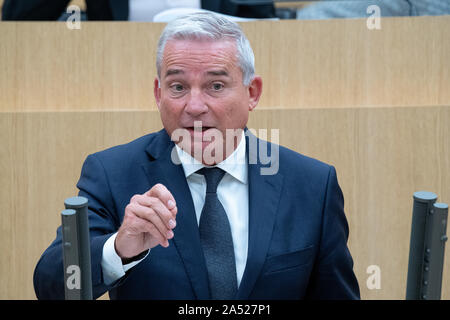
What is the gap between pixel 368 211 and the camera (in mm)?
1261

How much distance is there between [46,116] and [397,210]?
0.75 m

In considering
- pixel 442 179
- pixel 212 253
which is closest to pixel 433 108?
pixel 442 179

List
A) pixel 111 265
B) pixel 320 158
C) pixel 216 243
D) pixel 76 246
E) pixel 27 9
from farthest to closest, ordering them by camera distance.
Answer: pixel 27 9, pixel 320 158, pixel 216 243, pixel 111 265, pixel 76 246

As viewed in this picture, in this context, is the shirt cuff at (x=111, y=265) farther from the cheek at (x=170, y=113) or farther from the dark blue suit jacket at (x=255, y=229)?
the cheek at (x=170, y=113)

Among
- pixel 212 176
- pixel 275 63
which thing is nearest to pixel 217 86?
pixel 212 176

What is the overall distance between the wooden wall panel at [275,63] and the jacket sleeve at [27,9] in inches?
13.1

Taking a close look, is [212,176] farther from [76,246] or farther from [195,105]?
[76,246]

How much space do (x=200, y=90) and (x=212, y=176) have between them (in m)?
0.13

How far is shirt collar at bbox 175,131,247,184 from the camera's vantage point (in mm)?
875

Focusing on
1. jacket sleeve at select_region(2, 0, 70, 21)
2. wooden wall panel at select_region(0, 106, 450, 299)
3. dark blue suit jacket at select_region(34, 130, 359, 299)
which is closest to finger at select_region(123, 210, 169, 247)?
dark blue suit jacket at select_region(34, 130, 359, 299)

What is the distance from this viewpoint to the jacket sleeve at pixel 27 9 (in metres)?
1.54

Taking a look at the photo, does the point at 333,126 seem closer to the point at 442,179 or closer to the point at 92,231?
the point at 442,179

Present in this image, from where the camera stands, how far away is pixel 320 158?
1.26 meters

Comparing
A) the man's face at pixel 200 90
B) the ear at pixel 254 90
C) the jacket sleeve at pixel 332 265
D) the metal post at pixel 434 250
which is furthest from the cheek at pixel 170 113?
the metal post at pixel 434 250
